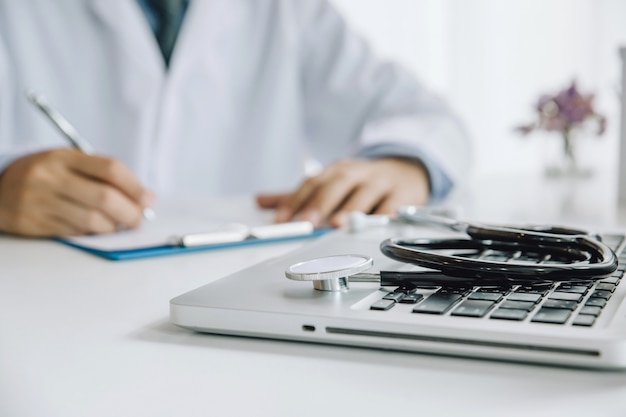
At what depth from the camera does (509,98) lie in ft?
7.22

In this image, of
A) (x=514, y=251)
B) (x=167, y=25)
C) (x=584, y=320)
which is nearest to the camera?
(x=584, y=320)

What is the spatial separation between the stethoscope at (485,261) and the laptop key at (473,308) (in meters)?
0.02

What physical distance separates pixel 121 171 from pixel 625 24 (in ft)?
5.29

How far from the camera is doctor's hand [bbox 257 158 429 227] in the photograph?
0.75 meters

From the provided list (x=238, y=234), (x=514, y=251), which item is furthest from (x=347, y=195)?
(x=514, y=251)

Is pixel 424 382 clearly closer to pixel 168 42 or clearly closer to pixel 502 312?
pixel 502 312

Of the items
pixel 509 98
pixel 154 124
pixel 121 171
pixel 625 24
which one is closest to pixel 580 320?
pixel 121 171

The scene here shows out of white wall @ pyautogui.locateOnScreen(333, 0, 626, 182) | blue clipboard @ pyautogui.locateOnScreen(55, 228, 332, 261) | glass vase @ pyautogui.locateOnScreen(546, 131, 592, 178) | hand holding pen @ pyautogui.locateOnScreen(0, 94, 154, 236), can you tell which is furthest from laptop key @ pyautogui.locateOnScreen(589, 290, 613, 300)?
white wall @ pyautogui.locateOnScreen(333, 0, 626, 182)

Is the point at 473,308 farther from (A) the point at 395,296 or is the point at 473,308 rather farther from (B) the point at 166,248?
(B) the point at 166,248

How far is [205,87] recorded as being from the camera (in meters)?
1.28

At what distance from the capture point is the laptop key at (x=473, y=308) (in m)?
0.30

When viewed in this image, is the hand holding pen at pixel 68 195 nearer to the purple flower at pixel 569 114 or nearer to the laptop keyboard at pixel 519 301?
the laptop keyboard at pixel 519 301

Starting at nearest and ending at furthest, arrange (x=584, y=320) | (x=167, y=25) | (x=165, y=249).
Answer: (x=584, y=320) → (x=165, y=249) → (x=167, y=25)

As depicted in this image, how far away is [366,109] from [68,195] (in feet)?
1.98
